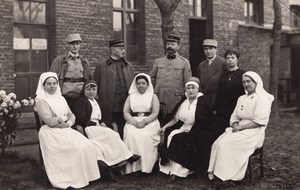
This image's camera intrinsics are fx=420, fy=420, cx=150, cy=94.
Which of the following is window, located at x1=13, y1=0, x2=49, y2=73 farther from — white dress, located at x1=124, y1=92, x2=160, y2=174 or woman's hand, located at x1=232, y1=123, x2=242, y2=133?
woman's hand, located at x1=232, y1=123, x2=242, y2=133

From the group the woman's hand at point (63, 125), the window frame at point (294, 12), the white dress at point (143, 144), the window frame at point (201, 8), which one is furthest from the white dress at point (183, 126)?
the window frame at point (294, 12)

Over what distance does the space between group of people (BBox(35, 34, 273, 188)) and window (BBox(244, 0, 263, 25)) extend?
31.4ft

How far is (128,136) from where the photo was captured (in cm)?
627

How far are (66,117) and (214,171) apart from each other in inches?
85.3

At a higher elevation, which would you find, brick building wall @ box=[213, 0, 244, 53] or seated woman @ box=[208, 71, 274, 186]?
brick building wall @ box=[213, 0, 244, 53]

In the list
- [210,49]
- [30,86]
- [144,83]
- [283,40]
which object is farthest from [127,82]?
[283,40]

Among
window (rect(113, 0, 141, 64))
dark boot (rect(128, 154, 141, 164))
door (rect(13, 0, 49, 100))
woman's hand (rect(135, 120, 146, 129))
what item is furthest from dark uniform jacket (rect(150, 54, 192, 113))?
window (rect(113, 0, 141, 64))

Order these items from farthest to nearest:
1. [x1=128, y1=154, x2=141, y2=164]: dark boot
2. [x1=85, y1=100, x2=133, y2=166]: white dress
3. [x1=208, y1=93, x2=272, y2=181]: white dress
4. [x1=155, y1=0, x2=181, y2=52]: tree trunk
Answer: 1. [x1=155, y1=0, x2=181, y2=52]: tree trunk
2. [x1=128, y1=154, x2=141, y2=164]: dark boot
3. [x1=85, y1=100, x2=133, y2=166]: white dress
4. [x1=208, y1=93, x2=272, y2=181]: white dress

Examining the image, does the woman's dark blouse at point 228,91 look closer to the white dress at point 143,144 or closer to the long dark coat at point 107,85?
the white dress at point 143,144

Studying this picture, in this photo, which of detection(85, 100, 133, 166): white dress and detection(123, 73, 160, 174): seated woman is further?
detection(123, 73, 160, 174): seated woman

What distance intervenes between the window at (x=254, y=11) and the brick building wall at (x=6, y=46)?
9.26 metres

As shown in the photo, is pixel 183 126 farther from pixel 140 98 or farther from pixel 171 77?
pixel 171 77

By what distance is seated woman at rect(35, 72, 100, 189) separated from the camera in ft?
18.3

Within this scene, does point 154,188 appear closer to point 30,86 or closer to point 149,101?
point 149,101
